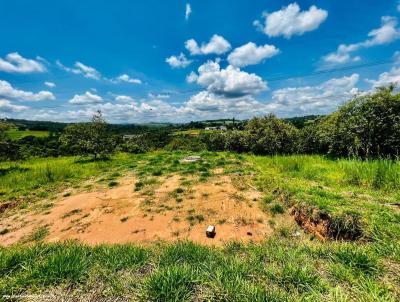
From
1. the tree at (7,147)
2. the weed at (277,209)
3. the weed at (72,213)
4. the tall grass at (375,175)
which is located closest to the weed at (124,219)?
the weed at (72,213)

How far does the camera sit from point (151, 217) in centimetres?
586

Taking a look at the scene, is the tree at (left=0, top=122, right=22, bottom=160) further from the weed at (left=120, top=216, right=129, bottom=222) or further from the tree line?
the weed at (left=120, top=216, right=129, bottom=222)

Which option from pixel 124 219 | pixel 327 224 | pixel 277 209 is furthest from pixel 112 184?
pixel 327 224

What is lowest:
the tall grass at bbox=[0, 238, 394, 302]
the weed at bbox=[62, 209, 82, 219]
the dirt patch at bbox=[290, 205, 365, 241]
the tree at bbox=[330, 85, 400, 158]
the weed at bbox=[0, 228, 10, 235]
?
the weed at bbox=[0, 228, 10, 235]

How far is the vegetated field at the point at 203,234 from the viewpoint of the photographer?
227 cm

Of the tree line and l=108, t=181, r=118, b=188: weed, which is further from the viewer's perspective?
the tree line

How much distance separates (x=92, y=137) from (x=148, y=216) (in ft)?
45.6

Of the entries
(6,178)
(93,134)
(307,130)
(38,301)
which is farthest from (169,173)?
(307,130)

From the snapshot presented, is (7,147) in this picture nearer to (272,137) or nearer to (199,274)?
(199,274)

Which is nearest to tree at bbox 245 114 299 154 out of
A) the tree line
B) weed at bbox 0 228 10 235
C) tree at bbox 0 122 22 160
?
the tree line

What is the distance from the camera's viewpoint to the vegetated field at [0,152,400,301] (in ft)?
7.44

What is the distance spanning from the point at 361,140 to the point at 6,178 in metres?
20.5

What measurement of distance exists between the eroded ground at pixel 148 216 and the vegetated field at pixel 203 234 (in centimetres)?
4

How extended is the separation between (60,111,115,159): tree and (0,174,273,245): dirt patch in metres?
9.90
